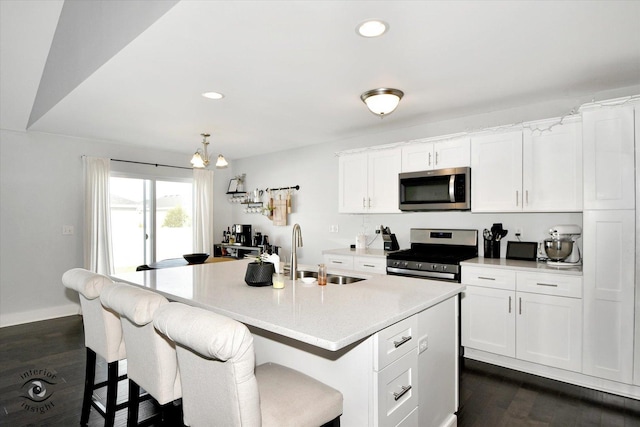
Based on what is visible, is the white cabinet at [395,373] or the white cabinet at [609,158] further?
the white cabinet at [609,158]

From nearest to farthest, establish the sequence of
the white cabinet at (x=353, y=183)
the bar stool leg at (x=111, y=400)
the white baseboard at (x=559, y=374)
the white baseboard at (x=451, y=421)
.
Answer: the bar stool leg at (x=111, y=400), the white baseboard at (x=451, y=421), the white baseboard at (x=559, y=374), the white cabinet at (x=353, y=183)

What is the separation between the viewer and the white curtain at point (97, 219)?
15.5ft

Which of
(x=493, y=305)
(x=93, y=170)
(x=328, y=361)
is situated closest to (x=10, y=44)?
(x=93, y=170)

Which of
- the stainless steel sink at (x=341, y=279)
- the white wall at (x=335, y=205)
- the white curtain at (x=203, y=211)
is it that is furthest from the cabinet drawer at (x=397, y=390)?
the white curtain at (x=203, y=211)

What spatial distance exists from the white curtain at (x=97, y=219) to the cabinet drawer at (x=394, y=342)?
4.60m

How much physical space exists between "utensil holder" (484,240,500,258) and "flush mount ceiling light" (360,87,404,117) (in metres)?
1.73

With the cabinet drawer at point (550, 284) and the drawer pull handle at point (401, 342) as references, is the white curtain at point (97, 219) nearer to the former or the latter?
the drawer pull handle at point (401, 342)

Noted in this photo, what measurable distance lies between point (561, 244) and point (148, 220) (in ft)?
17.9

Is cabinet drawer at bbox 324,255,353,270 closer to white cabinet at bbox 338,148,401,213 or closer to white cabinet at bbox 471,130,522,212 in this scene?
white cabinet at bbox 338,148,401,213

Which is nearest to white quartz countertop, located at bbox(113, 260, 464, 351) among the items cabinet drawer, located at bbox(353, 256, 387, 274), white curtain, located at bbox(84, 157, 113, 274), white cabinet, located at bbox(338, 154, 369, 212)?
cabinet drawer, located at bbox(353, 256, 387, 274)

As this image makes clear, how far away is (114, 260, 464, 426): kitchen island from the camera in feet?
4.80

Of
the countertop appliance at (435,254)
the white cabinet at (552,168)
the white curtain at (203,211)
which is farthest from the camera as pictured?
the white curtain at (203,211)

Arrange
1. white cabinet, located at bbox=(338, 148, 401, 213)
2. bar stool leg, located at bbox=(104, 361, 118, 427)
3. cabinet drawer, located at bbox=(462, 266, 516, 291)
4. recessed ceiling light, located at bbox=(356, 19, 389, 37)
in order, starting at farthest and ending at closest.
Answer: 1. white cabinet, located at bbox=(338, 148, 401, 213)
2. cabinet drawer, located at bbox=(462, 266, 516, 291)
3. recessed ceiling light, located at bbox=(356, 19, 389, 37)
4. bar stool leg, located at bbox=(104, 361, 118, 427)

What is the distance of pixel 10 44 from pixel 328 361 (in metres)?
3.96
